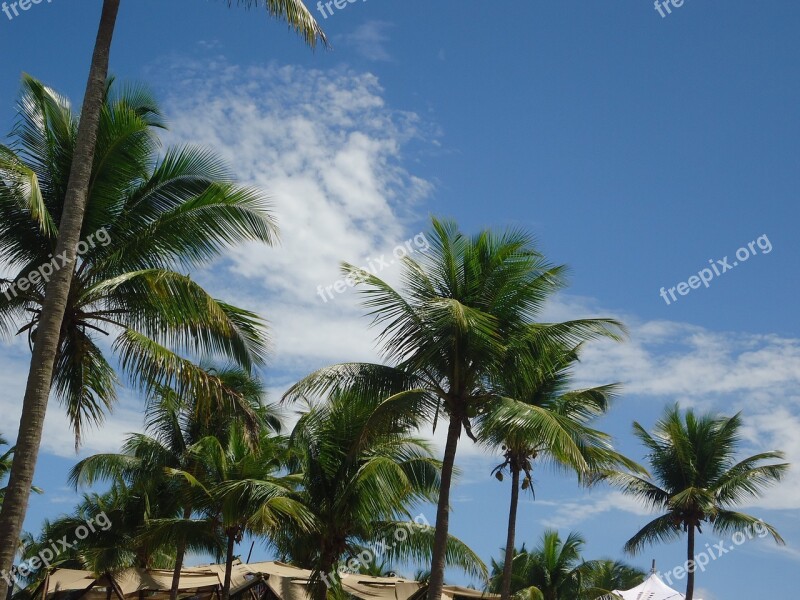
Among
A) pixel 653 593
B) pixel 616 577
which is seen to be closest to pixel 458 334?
pixel 653 593

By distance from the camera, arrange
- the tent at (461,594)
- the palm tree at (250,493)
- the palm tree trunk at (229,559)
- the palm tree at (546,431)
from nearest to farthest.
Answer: the palm tree at (546,431) < the palm tree at (250,493) < the palm tree trunk at (229,559) < the tent at (461,594)

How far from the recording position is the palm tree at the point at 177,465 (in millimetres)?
22516

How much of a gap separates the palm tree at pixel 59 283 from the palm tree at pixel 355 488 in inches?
278

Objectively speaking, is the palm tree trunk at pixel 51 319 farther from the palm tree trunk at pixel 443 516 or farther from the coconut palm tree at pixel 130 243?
the palm tree trunk at pixel 443 516

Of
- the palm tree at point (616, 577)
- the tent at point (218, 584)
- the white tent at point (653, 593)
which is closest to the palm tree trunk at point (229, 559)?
the tent at point (218, 584)

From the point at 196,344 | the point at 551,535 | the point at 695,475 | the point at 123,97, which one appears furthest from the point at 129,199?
the point at 551,535

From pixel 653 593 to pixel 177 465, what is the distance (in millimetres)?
16984

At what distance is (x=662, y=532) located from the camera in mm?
30516

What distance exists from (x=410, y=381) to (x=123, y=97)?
22.5 feet

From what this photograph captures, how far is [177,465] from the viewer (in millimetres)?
26078

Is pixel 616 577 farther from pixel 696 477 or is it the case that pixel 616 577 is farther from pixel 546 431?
pixel 546 431

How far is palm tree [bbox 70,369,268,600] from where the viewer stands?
22516 millimetres

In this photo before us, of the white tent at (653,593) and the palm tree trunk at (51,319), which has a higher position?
the palm tree trunk at (51,319)

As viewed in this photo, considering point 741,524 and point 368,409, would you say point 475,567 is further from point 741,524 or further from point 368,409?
point 741,524
